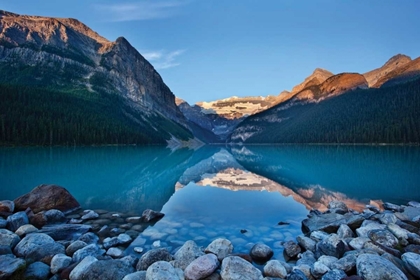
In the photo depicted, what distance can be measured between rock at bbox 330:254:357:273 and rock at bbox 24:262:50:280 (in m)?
10.00

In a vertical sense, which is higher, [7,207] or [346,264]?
[7,207]

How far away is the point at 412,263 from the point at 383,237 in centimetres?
235

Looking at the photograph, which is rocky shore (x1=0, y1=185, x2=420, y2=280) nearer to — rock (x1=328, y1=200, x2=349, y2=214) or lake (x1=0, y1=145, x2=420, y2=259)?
lake (x1=0, y1=145, x2=420, y2=259)

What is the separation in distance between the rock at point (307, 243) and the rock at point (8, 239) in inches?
491

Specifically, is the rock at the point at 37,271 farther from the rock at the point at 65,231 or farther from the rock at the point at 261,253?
the rock at the point at 261,253

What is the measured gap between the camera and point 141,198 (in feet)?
79.6

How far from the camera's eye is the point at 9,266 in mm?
8742

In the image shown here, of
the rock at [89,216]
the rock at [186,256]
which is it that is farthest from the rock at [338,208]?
the rock at [89,216]

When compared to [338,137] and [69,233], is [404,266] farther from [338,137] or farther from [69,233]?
[338,137]

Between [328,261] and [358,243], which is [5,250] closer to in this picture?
[328,261]

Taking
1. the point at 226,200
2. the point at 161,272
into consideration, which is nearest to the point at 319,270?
the point at 161,272

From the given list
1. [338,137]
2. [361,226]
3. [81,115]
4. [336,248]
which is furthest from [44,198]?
[338,137]

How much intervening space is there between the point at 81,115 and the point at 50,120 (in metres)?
24.5

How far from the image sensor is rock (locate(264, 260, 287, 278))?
30.9ft
